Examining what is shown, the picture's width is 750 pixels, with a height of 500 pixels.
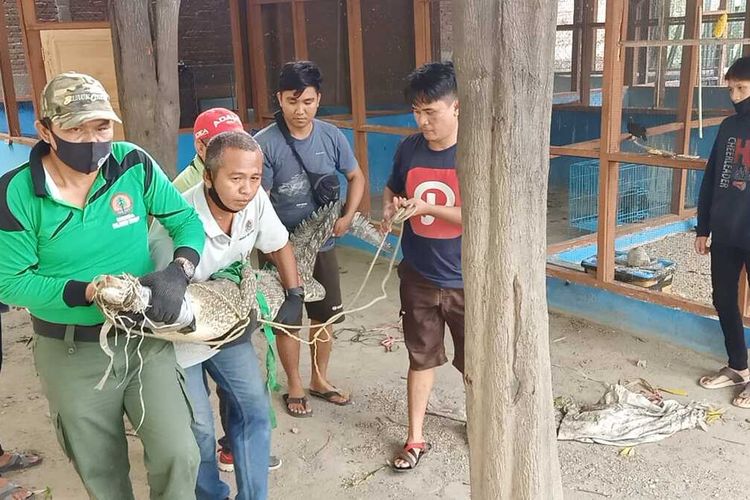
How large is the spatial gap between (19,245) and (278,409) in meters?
1.98

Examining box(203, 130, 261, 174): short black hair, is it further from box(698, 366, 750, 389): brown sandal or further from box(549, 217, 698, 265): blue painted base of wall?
box(549, 217, 698, 265): blue painted base of wall

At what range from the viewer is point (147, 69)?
327cm

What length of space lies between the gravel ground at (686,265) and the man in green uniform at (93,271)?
3.37 metres

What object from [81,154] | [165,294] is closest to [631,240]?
[165,294]

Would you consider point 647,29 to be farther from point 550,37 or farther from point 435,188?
point 550,37

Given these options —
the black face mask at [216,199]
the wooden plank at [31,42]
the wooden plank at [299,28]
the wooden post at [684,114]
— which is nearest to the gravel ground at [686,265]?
the wooden post at [684,114]

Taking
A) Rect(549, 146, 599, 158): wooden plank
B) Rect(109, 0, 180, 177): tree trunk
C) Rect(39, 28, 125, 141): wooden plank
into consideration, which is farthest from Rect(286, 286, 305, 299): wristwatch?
Rect(39, 28, 125, 141): wooden plank

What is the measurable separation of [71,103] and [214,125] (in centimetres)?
83

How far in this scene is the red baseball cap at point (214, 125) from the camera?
273cm

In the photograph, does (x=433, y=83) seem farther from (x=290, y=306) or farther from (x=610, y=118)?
(x=610, y=118)

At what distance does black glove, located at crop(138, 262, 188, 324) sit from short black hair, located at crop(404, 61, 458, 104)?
3.79ft

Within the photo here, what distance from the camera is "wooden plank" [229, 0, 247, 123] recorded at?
24.2 ft

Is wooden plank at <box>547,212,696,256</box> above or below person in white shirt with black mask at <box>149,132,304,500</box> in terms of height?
below

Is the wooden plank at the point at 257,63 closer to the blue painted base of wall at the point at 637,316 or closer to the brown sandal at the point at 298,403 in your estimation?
the blue painted base of wall at the point at 637,316
